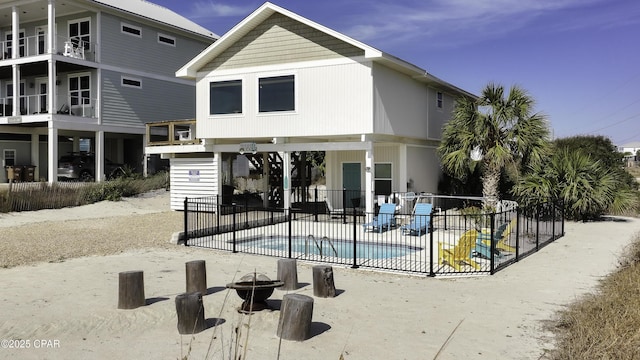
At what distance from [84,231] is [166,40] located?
18815 millimetres

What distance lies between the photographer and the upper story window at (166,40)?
31.2 m

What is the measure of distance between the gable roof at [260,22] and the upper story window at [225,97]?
1.13m

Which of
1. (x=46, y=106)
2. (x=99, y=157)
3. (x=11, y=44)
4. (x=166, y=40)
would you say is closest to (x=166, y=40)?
(x=166, y=40)

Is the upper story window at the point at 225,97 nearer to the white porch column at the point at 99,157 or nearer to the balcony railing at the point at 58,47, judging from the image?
the white porch column at the point at 99,157

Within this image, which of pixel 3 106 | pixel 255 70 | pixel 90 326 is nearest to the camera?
pixel 90 326

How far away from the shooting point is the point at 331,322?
7387mm

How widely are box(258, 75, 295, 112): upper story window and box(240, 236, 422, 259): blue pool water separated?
6.04 m

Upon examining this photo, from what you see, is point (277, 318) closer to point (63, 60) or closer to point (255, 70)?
point (255, 70)

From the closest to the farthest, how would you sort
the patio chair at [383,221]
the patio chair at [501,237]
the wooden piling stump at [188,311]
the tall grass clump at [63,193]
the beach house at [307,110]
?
1. the wooden piling stump at [188,311]
2. the patio chair at [501,237]
3. the patio chair at [383,221]
4. the beach house at [307,110]
5. the tall grass clump at [63,193]

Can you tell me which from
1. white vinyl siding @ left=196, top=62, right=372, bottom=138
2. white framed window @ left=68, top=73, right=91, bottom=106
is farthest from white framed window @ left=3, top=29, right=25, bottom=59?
white vinyl siding @ left=196, top=62, right=372, bottom=138

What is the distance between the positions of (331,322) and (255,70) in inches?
561

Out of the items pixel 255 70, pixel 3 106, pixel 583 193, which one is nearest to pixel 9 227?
pixel 255 70

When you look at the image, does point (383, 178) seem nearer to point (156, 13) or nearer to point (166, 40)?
point (166, 40)

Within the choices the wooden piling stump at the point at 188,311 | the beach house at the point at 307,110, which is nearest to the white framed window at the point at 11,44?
the beach house at the point at 307,110
